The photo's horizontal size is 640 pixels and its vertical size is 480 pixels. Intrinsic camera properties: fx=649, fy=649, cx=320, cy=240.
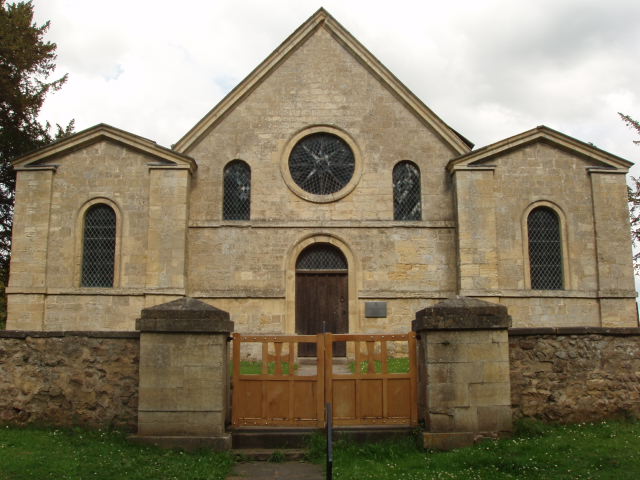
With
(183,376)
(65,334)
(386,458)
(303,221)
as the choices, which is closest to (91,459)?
(183,376)

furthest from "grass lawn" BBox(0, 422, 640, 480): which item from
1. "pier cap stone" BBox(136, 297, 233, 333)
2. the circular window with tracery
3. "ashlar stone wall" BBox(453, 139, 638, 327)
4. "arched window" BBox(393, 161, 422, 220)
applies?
the circular window with tracery

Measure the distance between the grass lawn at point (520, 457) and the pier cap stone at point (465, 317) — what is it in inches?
56.8

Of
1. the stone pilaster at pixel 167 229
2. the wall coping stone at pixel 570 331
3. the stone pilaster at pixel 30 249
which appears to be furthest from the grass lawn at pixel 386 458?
the stone pilaster at pixel 30 249

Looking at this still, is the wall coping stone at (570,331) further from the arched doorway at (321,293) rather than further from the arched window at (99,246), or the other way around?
the arched window at (99,246)

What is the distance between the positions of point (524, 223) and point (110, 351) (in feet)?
41.5

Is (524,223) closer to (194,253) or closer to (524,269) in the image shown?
(524,269)

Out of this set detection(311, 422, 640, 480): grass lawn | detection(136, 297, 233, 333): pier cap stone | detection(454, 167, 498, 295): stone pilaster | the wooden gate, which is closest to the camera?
detection(311, 422, 640, 480): grass lawn

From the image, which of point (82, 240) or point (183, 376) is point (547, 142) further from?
point (183, 376)

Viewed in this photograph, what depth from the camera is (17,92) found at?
2205 centimetres

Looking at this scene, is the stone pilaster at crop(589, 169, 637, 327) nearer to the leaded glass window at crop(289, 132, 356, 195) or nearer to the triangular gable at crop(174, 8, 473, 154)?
the triangular gable at crop(174, 8, 473, 154)

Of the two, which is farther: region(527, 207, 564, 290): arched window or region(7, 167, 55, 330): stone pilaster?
region(527, 207, 564, 290): arched window

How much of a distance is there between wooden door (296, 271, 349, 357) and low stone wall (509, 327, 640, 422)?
9.08 m

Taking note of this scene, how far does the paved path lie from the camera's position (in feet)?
25.0

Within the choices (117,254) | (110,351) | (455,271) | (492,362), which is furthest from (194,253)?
(492,362)
